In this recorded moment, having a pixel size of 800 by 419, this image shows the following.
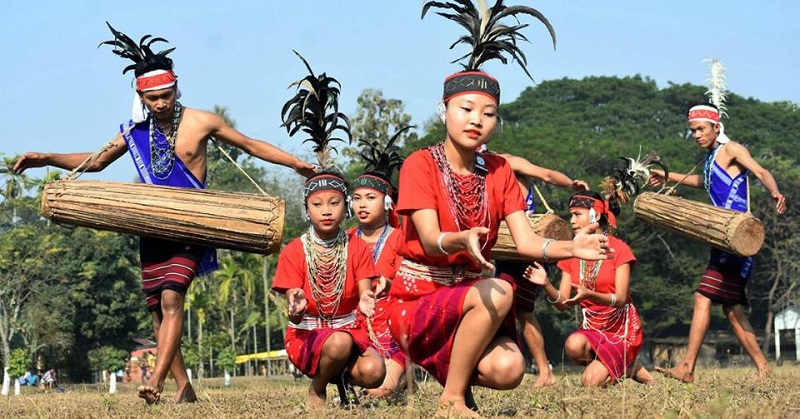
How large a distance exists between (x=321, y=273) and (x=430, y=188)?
2010mm

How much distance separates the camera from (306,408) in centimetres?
662

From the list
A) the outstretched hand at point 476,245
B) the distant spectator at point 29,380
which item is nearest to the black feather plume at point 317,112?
the outstretched hand at point 476,245

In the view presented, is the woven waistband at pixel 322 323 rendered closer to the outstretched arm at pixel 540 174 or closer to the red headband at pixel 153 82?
the red headband at pixel 153 82

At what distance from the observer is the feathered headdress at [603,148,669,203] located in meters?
10.5

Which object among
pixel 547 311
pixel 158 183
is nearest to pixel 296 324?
pixel 158 183

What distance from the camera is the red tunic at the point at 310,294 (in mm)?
7230

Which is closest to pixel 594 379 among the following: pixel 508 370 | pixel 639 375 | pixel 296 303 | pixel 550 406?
pixel 639 375

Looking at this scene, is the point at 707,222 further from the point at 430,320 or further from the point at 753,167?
the point at 430,320

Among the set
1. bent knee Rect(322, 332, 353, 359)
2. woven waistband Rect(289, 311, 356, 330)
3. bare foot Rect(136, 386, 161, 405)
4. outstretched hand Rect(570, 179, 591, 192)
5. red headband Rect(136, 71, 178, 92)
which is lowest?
bare foot Rect(136, 386, 161, 405)

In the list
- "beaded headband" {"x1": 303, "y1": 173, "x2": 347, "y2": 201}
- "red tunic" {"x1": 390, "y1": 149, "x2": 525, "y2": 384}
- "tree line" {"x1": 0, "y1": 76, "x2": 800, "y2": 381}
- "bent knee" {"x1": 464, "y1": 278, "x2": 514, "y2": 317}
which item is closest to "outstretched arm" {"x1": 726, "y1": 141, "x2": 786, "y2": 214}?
"beaded headband" {"x1": 303, "y1": 173, "x2": 347, "y2": 201}

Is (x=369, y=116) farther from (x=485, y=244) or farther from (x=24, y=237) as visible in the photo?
(x=485, y=244)

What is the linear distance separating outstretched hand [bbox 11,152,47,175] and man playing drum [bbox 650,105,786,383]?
18.1 ft

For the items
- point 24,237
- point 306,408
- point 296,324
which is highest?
point 24,237

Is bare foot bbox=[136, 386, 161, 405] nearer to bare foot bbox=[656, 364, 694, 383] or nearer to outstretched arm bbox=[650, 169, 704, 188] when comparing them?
bare foot bbox=[656, 364, 694, 383]
